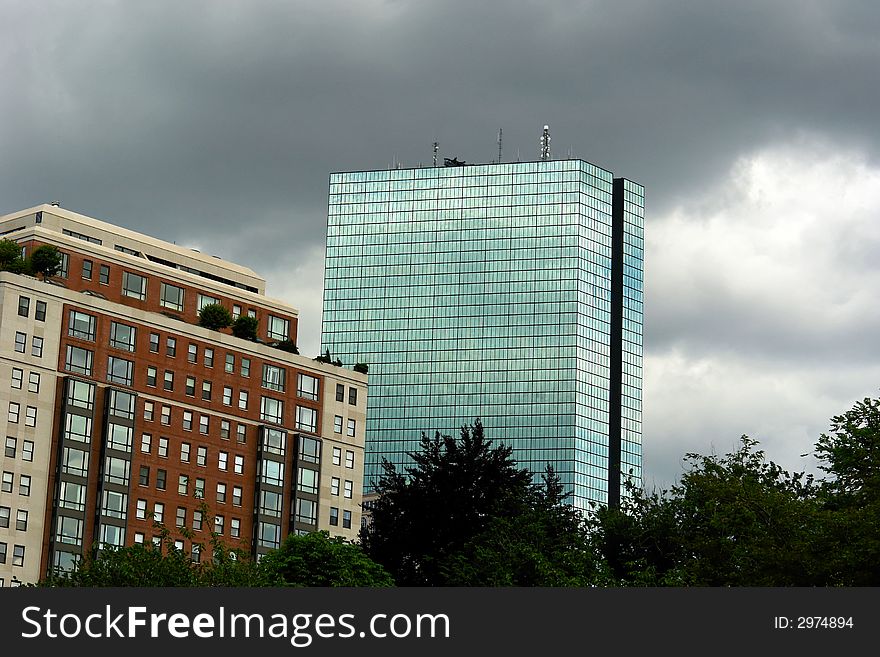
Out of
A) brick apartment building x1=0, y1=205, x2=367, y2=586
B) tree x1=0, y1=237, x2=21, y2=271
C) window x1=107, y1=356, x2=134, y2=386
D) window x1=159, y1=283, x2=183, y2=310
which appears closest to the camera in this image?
brick apartment building x1=0, y1=205, x2=367, y2=586

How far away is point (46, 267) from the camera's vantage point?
5118 inches

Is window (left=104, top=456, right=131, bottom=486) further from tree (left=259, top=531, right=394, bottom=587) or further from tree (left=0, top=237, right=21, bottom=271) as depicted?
tree (left=259, top=531, right=394, bottom=587)

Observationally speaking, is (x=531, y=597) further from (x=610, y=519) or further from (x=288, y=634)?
(x=610, y=519)

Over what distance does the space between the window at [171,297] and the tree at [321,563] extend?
191 feet

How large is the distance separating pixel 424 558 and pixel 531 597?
5834 centimetres

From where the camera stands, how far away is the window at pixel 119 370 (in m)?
132

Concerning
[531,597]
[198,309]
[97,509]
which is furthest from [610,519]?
[198,309]

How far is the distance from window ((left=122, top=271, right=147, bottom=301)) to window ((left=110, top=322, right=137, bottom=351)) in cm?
620

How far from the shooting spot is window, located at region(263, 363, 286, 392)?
475 feet

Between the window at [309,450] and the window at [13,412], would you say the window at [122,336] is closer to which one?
the window at [13,412]

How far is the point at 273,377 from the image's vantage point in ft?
477

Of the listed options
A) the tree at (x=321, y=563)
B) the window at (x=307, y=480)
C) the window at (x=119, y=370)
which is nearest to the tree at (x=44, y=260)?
the window at (x=119, y=370)

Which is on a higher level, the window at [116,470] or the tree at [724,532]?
the window at [116,470]

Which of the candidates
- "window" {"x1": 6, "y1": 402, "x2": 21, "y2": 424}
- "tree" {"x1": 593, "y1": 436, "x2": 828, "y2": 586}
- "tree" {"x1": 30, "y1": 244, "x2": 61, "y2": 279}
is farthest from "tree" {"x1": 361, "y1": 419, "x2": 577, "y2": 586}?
"tree" {"x1": 30, "y1": 244, "x2": 61, "y2": 279}
